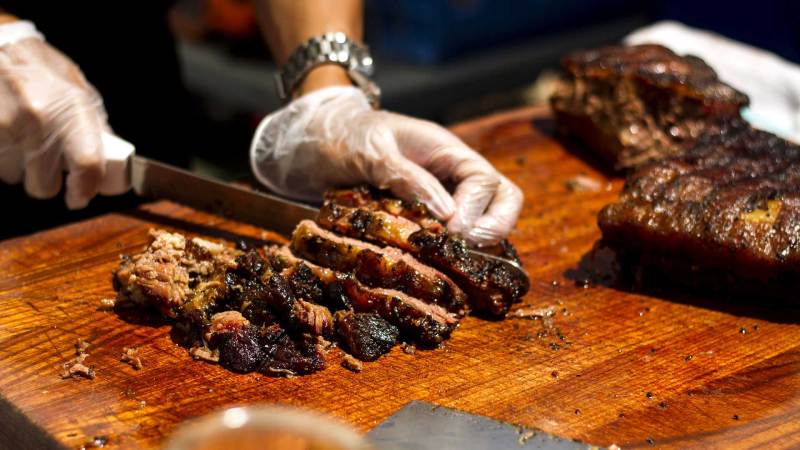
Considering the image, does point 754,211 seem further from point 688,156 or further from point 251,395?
point 251,395

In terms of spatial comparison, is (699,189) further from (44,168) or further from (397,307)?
(44,168)

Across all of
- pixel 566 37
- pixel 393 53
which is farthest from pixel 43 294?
pixel 566 37

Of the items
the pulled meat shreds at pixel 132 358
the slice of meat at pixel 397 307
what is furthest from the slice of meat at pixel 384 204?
the pulled meat shreds at pixel 132 358

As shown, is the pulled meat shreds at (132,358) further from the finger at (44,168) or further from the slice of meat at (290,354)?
the finger at (44,168)

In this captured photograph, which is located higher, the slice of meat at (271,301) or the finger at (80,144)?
the finger at (80,144)

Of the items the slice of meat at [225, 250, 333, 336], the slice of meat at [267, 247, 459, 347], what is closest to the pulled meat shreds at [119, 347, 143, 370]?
the slice of meat at [225, 250, 333, 336]

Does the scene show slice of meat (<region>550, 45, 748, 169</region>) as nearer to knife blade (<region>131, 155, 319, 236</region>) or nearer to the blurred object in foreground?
knife blade (<region>131, 155, 319, 236</region>)
